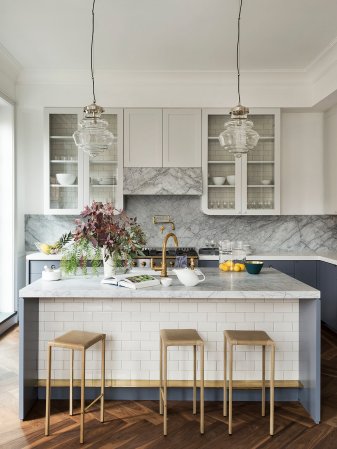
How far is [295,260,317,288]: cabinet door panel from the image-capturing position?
16.8 feet

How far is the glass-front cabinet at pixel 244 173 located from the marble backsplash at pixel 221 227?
396 mm

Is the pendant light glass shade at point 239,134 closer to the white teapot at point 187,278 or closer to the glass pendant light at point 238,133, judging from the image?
the glass pendant light at point 238,133

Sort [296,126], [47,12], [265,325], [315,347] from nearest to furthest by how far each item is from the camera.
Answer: [315,347], [265,325], [47,12], [296,126]

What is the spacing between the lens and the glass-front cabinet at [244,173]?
211 inches

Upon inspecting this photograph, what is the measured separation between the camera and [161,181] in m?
5.31

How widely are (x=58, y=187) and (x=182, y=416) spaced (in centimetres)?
341

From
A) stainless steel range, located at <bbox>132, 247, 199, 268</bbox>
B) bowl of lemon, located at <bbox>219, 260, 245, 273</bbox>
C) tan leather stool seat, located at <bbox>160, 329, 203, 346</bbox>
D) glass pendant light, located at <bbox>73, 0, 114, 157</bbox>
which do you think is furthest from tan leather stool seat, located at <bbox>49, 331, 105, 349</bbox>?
stainless steel range, located at <bbox>132, 247, 199, 268</bbox>

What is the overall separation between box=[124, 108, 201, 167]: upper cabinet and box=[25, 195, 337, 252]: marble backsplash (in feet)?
2.01

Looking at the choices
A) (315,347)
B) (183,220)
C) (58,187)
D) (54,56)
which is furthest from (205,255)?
(54,56)

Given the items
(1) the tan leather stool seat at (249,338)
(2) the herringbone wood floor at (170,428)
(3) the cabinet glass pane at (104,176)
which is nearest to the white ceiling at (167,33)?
(3) the cabinet glass pane at (104,176)

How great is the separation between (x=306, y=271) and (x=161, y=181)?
2128 millimetres

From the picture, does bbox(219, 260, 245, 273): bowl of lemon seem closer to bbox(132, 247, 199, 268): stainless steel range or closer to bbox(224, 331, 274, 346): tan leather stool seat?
bbox(224, 331, 274, 346): tan leather stool seat

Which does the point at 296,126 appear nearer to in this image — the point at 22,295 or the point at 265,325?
the point at 265,325

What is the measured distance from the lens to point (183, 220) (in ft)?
18.8
